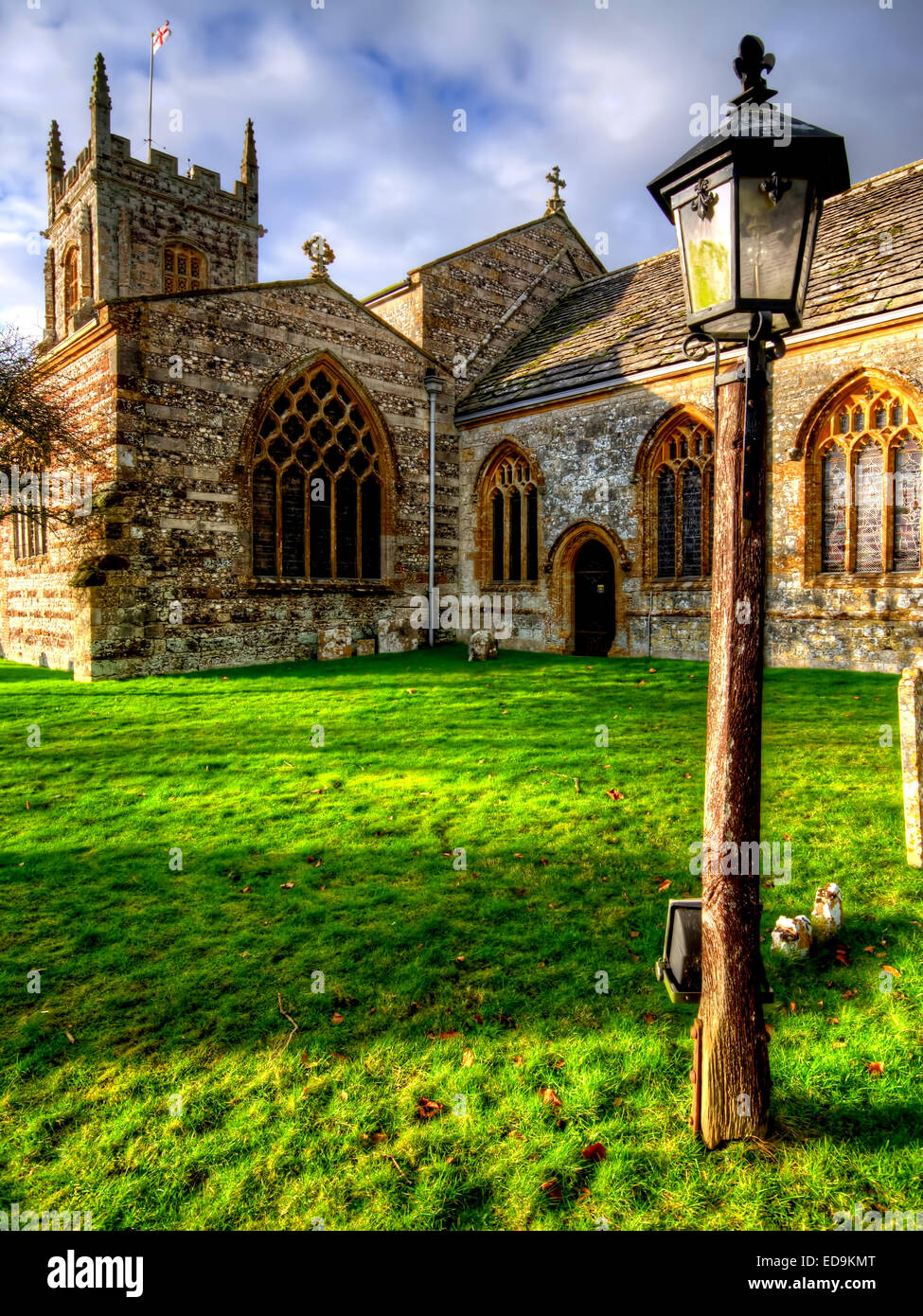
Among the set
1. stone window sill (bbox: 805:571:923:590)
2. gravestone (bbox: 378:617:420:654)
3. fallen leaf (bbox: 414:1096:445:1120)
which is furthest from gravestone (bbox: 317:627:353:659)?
fallen leaf (bbox: 414:1096:445:1120)

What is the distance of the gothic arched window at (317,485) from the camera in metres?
14.6

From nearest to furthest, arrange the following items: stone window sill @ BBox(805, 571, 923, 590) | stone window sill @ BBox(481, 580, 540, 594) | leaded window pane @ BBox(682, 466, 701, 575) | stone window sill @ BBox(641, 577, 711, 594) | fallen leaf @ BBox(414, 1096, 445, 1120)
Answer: fallen leaf @ BBox(414, 1096, 445, 1120), stone window sill @ BBox(805, 571, 923, 590), stone window sill @ BBox(641, 577, 711, 594), leaded window pane @ BBox(682, 466, 701, 575), stone window sill @ BBox(481, 580, 540, 594)

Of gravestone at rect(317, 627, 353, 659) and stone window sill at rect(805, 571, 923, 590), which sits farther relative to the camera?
gravestone at rect(317, 627, 353, 659)

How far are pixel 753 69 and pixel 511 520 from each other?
48.8ft

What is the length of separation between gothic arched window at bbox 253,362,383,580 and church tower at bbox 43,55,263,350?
1335 cm

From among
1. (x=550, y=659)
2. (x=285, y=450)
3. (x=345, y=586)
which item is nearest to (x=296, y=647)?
(x=345, y=586)

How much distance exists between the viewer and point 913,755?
444cm

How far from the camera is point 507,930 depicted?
13.5 feet

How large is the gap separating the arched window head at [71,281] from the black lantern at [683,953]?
33753 mm

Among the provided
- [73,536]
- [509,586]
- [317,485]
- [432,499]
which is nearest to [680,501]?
[509,586]

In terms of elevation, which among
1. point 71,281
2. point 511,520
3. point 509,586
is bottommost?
point 509,586

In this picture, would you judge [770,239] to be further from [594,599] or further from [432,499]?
[432,499]

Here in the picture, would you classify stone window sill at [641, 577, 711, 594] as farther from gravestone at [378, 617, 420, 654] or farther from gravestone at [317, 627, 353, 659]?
gravestone at [317, 627, 353, 659]

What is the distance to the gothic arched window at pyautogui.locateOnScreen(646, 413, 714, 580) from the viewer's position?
45.8ft
